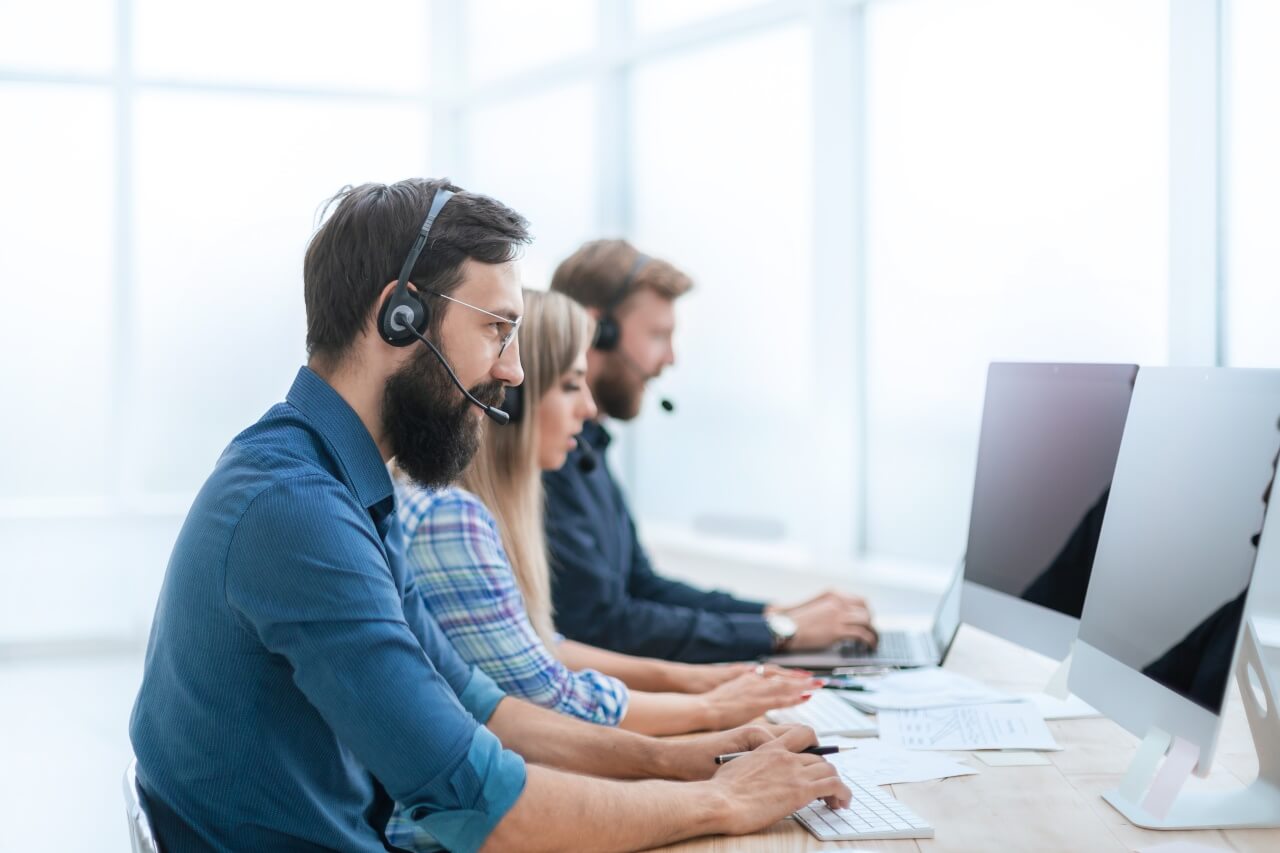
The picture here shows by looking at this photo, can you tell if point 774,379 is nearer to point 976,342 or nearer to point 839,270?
point 839,270

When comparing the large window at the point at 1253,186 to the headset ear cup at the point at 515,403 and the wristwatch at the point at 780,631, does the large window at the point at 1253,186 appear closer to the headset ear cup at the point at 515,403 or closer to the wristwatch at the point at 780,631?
the wristwatch at the point at 780,631

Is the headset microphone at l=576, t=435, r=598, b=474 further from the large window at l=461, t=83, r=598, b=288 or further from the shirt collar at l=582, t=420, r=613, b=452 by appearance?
the large window at l=461, t=83, r=598, b=288

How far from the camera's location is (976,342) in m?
2.64

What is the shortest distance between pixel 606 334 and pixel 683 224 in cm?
126

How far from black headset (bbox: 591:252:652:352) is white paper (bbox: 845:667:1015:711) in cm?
102

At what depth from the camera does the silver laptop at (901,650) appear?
1.84 metres

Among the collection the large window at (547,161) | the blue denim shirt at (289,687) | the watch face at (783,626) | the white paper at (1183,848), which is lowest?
the white paper at (1183,848)

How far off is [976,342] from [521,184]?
2.08 metres

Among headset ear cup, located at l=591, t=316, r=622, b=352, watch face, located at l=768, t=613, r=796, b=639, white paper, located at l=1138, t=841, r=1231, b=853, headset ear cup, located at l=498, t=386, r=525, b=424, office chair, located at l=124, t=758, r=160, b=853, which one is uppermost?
headset ear cup, located at l=591, t=316, r=622, b=352

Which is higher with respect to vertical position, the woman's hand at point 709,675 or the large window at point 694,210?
the large window at point 694,210

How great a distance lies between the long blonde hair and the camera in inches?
66.9

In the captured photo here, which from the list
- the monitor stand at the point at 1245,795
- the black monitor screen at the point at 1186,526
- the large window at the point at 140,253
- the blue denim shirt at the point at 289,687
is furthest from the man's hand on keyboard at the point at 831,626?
the large window at the point at 140,253

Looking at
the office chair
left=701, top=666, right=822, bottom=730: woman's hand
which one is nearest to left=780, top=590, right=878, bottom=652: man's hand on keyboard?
left=701, top=666, right=822, bottom=730: woman's hand

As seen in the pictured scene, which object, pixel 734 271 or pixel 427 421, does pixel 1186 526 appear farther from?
pixel 734 271
